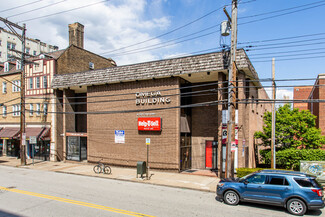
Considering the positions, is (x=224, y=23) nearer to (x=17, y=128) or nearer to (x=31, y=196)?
(x=31, y=196)

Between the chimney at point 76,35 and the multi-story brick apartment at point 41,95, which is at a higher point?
the chimney at point 76,35

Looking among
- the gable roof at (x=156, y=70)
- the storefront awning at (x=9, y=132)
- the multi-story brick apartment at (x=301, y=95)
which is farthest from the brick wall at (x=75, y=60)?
the multi-story brick apartment at (x=301, y=95)

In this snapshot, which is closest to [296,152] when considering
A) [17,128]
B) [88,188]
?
[88,188]

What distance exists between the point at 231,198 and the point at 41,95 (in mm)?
23043

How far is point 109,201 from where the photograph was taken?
10.9 meters

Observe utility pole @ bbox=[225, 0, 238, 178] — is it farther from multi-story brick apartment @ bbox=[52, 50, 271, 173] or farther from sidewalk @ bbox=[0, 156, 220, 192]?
multi-story brick apartment @ bbox=[52, 50, 271, 173]

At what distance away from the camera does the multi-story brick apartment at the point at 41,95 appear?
25.1 m

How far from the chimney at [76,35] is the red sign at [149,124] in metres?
16.6

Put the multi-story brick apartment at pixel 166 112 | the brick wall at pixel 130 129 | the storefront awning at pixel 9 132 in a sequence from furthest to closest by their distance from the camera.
Answer: the storefront awning at pixel 9 132 → the brick wall at pixel 130 129 → the multi-story brick apartment at pixel 166 112

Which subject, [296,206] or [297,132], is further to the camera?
[297,132]

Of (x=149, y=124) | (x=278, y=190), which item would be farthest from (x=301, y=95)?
(x=278, y=190)

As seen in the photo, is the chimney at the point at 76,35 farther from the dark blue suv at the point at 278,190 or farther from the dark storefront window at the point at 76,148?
the dark blue suv at the point at 278,190

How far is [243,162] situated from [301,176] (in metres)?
7.74

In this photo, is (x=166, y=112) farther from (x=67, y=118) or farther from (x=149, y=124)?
(x=67, y=118)
